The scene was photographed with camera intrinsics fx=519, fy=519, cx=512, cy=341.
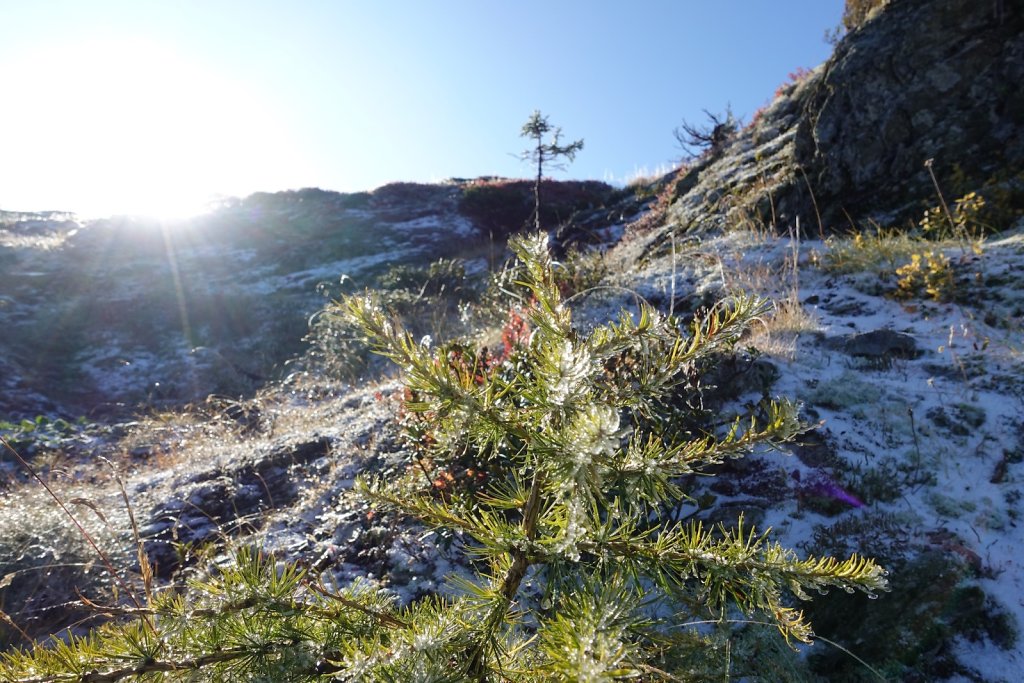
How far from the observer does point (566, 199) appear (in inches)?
801

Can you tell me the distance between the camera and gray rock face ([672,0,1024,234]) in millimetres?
5996

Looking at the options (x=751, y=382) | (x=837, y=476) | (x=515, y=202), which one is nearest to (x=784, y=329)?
(x=751, y=382)

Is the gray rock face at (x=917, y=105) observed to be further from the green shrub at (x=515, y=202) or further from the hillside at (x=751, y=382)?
the green shrub at (x=515, y=202)

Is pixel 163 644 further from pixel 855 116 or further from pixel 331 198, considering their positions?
pixel 331 198

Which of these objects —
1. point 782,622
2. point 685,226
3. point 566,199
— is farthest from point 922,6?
point 566,199

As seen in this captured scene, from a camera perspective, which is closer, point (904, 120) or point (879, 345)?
point (879, 345)

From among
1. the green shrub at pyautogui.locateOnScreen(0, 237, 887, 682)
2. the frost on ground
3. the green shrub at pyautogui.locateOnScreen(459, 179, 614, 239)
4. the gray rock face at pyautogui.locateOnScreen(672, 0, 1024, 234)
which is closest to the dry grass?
the frost on ground

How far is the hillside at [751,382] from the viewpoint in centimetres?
228

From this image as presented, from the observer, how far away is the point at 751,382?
3465 mm

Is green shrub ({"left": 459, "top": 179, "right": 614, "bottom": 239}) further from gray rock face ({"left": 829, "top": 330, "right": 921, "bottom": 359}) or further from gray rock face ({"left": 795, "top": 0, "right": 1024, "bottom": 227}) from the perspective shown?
gray rock face ({"left": 829, "top": 330, "right": 921, "bottom": 359})

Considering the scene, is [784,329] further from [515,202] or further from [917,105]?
[515,202]

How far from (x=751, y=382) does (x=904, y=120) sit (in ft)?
18.1

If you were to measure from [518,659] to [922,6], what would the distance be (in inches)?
366

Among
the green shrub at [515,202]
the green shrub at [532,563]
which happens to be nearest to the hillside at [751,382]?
the green shrub at [532,563]
